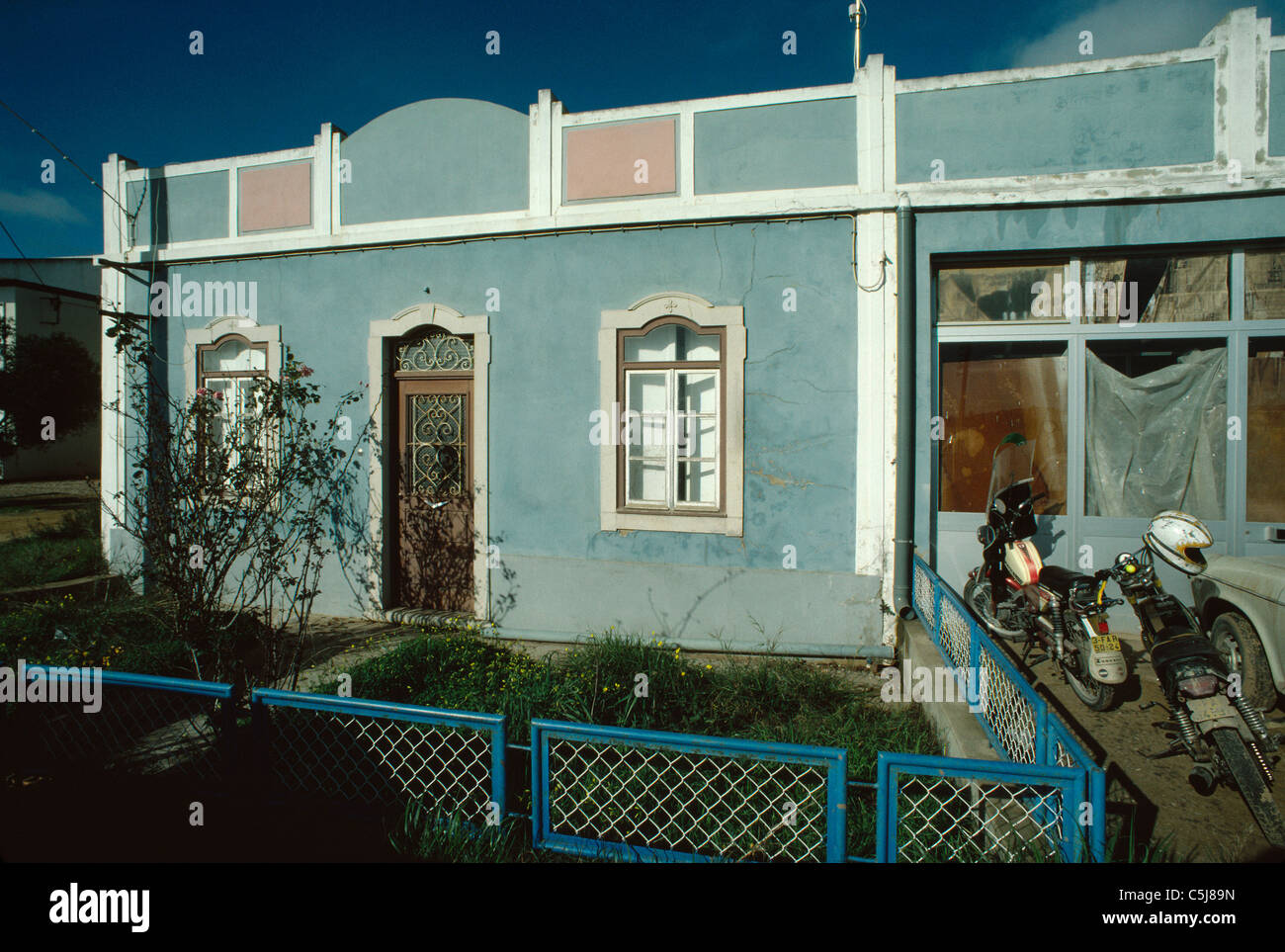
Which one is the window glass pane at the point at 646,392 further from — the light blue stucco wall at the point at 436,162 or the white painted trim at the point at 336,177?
the white painted trim at the point at 336,177

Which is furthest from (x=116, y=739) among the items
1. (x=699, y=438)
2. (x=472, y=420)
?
(x=699, y=438)

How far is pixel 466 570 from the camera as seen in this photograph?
22.0ft

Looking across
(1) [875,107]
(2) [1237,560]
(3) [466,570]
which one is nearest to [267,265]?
(3) [466,570]

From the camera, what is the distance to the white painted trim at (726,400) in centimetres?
583

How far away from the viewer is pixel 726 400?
5922 mm

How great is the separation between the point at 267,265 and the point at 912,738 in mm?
7211

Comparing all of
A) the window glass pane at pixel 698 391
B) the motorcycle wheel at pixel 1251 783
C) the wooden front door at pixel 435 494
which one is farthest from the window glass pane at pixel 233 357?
the motorcycle wheel at pixel 1251 783

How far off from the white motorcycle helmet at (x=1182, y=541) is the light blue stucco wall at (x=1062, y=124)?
3.05 meters

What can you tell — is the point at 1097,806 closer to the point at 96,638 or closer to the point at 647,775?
the point at 647,775

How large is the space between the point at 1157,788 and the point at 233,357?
8.45m

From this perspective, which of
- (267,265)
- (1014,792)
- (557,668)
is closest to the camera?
(1014,792)

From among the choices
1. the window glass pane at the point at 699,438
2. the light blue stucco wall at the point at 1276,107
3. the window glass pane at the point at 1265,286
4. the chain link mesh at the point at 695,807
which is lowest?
the chain link mesh at the point at 695,807

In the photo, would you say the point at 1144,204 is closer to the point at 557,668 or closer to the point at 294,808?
the point at 557,668

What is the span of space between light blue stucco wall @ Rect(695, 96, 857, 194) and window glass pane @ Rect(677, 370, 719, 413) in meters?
1.56
